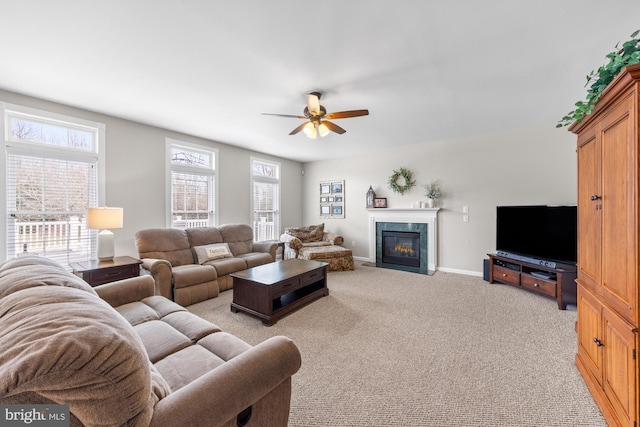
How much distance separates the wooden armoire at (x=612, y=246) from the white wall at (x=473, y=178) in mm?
2735

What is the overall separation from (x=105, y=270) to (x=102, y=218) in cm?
64

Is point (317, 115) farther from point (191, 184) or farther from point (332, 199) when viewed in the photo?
point (332, 199)

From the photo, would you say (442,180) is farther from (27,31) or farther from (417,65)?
(27,31)

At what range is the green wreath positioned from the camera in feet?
18.0

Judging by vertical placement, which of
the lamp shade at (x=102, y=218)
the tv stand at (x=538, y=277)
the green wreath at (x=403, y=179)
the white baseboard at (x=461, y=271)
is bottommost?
the white baseboard at (x=461, y=271)

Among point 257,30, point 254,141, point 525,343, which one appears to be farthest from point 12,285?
point 254,141

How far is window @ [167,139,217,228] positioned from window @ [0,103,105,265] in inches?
41.0

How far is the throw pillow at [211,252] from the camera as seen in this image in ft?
13.4

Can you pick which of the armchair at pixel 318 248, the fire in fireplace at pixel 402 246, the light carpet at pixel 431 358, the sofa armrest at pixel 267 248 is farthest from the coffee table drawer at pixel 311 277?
the fire in fireplace at pixel 402 246

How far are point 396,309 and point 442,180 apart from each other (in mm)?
2984

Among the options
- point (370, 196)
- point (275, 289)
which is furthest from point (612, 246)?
point (370, 196)

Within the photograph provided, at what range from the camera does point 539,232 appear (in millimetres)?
3715

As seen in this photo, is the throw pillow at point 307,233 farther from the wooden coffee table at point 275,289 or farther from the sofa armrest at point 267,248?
the wooden coffee table at point 275,289

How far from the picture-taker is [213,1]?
1.72m
